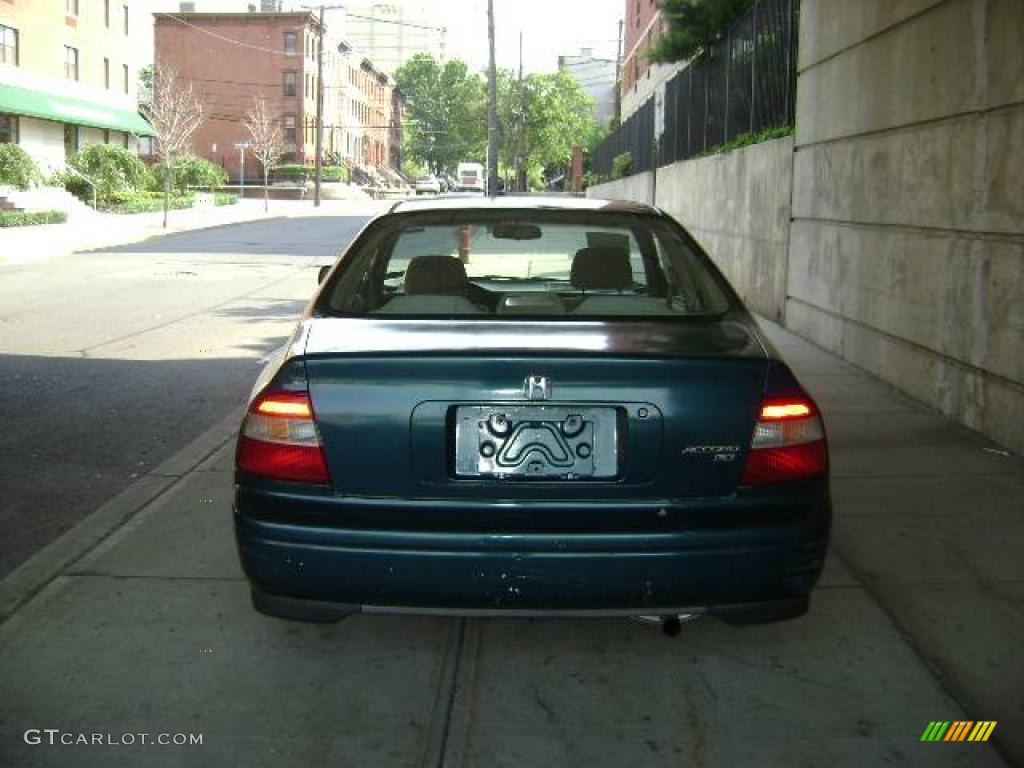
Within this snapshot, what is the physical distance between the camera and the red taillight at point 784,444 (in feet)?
10.9

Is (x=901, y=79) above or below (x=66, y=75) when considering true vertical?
below

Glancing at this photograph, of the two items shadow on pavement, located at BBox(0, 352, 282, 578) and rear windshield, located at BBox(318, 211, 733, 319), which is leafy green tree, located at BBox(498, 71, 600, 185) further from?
rear windshield, located at BBox(318, 211, 733, 319)

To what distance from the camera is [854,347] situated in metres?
9.88

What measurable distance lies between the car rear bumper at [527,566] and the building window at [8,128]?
43389 millimetres

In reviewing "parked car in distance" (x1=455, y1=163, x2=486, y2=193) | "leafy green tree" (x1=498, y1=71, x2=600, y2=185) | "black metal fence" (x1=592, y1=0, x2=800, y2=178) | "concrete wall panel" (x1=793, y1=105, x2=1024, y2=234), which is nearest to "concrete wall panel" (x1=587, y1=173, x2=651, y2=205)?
"black metal fence" (x1=592, y1=0, x2=800, y2=178)

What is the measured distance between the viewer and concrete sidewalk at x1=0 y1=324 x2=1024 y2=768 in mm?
3254

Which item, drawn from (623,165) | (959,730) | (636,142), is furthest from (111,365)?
(623,165)

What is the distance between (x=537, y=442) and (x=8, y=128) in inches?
1743

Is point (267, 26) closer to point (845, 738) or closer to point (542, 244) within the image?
point (542, 244)

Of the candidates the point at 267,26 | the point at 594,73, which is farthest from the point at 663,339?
the point at 594,73

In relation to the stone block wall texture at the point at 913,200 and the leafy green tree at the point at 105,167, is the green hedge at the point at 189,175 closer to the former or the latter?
the leafy green tree at the point at 105,167

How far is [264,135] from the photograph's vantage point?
68125mm

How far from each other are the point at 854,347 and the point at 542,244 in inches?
429

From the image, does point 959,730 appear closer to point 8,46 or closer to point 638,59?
point 638,59
